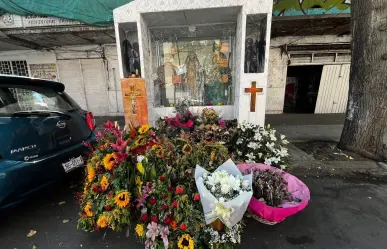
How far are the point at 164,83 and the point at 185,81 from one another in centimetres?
55

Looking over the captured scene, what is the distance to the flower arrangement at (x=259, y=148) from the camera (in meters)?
2.77

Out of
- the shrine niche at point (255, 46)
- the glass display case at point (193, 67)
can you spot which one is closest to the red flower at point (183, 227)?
the shrine niche at point (255, 46)

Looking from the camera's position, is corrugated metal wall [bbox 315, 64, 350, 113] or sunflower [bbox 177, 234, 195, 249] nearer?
sunflower [bbox 177, 234, 195, 249]

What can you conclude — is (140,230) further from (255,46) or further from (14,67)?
(14,67)

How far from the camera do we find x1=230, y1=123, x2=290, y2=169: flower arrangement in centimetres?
277

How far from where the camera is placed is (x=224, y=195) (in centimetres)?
173

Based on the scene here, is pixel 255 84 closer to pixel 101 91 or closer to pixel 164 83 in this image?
pixel 164 83

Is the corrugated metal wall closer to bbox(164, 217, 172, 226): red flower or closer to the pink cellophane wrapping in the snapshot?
the pink cellophane wrapping

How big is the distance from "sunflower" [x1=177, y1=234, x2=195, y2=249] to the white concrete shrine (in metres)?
2.81

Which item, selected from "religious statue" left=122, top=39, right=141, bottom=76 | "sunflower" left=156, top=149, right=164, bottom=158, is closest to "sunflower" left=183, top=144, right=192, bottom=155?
"sunflower" left=156, top=149, right=164, bottom=158

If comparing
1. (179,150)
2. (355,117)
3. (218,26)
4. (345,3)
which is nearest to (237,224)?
(179,150)

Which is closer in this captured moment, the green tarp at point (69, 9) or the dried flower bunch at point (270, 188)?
the dried flower bunch at point (270, 188)

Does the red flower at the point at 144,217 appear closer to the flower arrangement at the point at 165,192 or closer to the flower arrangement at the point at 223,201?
the flower arrangement at the point at 165,192

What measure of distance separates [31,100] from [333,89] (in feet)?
30.9
